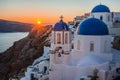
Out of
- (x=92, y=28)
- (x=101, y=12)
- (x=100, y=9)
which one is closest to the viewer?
(x=92, y=28)

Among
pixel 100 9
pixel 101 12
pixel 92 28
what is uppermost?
pixel 100 9

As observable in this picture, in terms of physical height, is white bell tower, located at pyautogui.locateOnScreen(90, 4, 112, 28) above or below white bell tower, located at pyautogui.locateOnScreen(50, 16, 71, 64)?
above

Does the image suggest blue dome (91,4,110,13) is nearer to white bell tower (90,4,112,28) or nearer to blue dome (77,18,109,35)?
white bell tower (90,4,112,28)

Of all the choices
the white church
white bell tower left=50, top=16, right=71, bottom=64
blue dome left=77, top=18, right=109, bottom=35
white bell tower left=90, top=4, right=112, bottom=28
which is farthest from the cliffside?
blue dome left=77, top=18, right=109, bottom=35

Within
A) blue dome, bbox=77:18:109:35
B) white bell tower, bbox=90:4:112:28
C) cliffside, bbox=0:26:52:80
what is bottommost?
cliffside, bbox=0:26:52:80

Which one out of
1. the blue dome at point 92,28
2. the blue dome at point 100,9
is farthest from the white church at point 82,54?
the blue dome at point 100,9

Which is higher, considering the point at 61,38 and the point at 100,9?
the point at 100,9

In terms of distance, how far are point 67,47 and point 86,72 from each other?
383 cm

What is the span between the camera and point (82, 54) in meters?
23.5

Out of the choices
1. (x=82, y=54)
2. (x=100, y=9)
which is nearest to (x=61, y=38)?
(x=82, y=54)

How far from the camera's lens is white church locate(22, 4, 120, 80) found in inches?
850

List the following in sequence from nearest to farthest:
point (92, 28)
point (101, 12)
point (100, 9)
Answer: point (92, 28)
point (101, 12)
point (100, 9)

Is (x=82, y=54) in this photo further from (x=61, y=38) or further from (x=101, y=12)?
(x=101, y=12)

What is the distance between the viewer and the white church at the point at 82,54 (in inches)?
850
